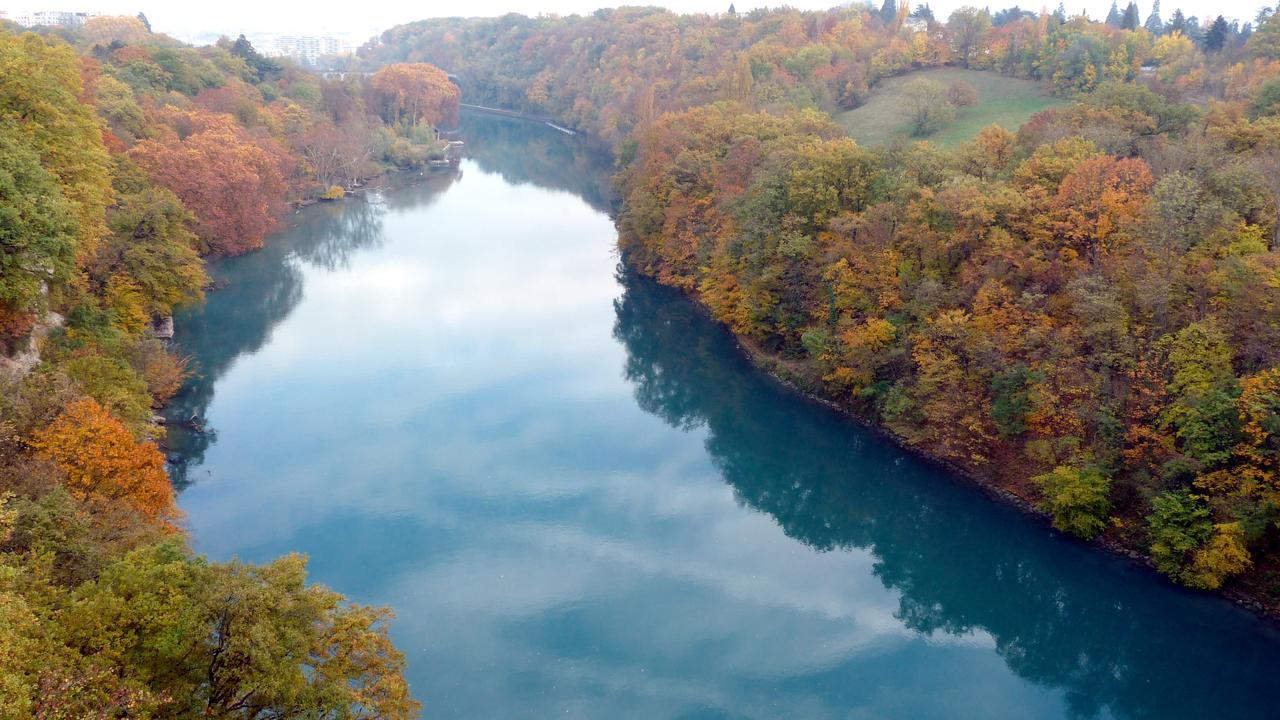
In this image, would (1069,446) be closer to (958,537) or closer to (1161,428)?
(1161,428)

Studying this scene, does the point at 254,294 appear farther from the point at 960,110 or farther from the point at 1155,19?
the point at 1155,19

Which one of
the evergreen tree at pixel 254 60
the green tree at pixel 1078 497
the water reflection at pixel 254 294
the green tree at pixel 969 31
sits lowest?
the green tree at pixel 1078 497

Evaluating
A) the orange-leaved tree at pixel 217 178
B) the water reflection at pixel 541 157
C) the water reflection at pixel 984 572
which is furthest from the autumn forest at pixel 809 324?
the water reflection at pixel 541 157

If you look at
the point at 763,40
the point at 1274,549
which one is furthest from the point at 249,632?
the point at 763,40

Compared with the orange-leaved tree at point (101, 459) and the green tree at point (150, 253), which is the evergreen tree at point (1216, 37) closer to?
the green tree at point (150, 253)

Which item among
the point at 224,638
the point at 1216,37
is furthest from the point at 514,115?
the point at 224,638

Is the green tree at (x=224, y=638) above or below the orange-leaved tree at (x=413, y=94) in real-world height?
below

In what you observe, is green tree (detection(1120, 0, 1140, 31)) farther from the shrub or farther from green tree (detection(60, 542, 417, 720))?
green tree (detection(60, 542, 417, 720))
